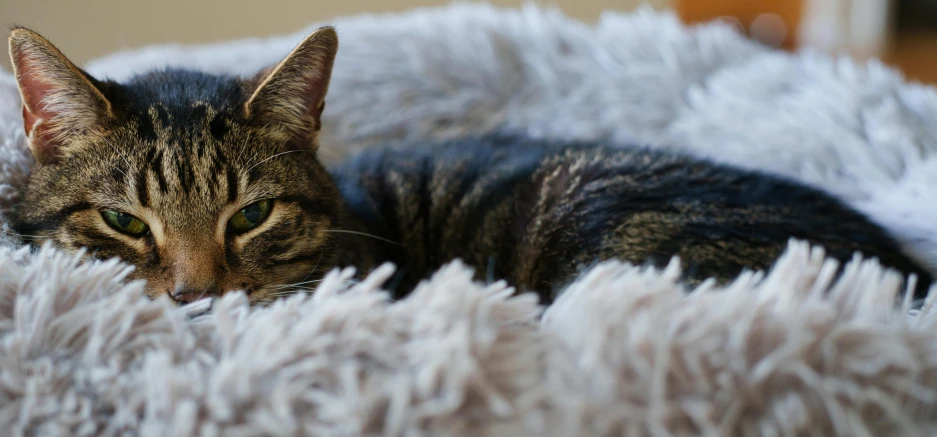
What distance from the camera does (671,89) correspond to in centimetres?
155

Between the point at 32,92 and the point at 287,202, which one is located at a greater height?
the point at 32,92

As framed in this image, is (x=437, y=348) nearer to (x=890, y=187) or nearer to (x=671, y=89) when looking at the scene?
(x=890, y=187)

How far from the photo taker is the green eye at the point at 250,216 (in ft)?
2.98

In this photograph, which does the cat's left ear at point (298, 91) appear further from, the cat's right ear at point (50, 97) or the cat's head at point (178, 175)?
the cat's right ear at point (50, 97)

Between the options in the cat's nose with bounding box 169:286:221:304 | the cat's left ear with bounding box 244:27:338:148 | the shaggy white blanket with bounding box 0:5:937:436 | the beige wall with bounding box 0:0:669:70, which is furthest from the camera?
the beige wall with bounding box 0:0:669:70

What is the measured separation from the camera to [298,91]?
98 cm

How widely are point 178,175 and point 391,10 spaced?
2.19 meters

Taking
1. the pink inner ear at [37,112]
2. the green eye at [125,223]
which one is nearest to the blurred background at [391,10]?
the pink inner ear at [37,112]

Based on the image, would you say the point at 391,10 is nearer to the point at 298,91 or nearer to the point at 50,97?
the point at 298,91

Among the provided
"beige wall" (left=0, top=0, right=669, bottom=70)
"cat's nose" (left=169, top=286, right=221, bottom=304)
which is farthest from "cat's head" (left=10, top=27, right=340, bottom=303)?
"beige wall" (left=0, top=0, right=669, bottom=70)

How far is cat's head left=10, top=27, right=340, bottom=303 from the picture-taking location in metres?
0.85

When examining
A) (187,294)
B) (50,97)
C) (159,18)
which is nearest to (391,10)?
(159,18)

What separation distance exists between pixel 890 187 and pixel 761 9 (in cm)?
267

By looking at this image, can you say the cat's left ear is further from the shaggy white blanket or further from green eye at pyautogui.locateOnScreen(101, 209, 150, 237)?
the shaggy white blanket
